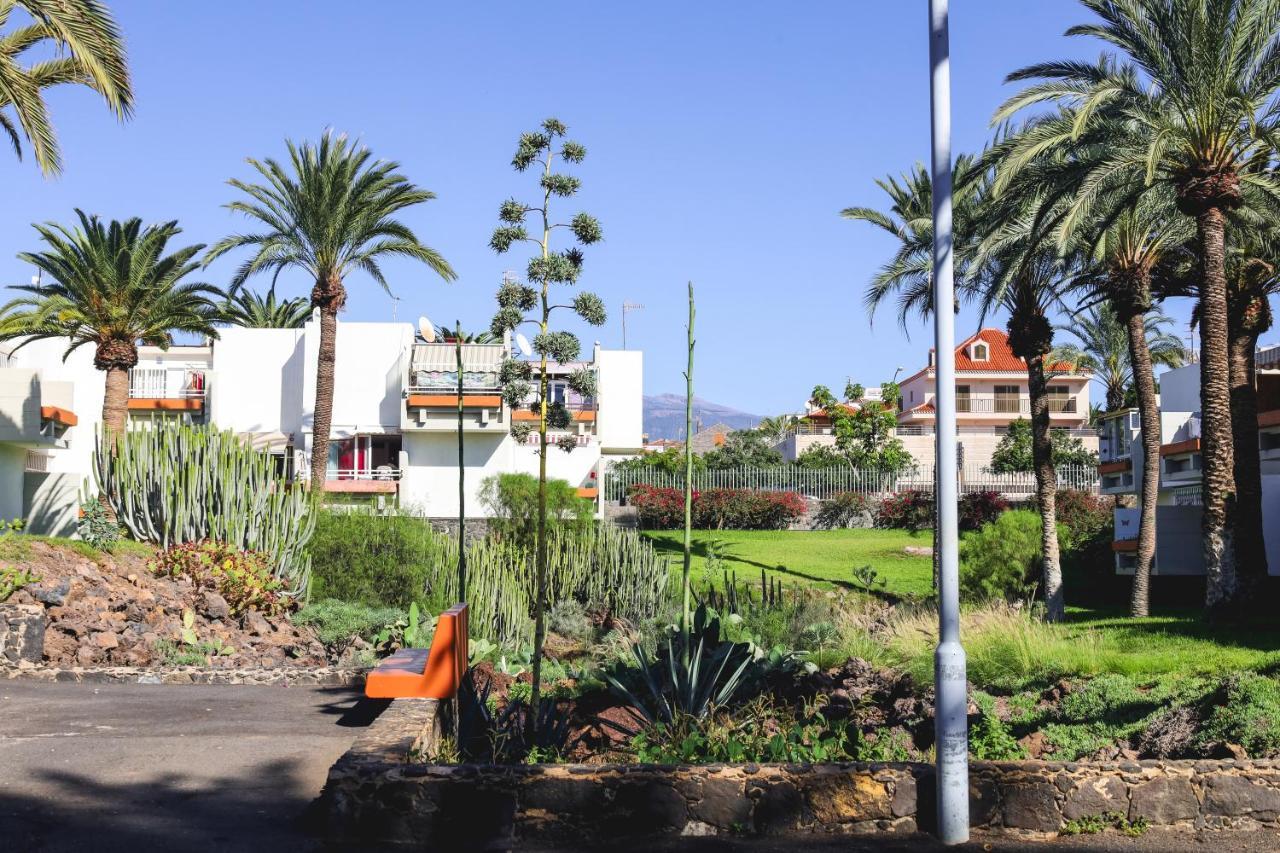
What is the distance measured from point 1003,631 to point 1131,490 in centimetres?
1877

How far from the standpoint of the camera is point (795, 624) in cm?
1767

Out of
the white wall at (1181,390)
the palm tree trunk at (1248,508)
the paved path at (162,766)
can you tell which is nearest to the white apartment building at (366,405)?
the white wall at (1181,390)

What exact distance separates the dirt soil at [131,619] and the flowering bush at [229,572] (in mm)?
224

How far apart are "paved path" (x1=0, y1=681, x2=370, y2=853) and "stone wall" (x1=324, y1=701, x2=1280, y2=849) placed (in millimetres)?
962

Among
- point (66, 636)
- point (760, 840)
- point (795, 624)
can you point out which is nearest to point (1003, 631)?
point (795, 624)

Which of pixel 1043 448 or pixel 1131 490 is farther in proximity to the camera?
pixel 1131 490

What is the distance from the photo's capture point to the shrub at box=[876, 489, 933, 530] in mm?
44375

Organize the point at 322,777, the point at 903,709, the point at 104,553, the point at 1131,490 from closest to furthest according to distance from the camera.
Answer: the point at 322,777, the point at 903,709, the point at 104,553, the point at 1131,490

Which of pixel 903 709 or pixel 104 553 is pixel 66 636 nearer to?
pixel 104 553

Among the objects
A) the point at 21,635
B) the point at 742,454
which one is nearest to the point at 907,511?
the point at 742,454

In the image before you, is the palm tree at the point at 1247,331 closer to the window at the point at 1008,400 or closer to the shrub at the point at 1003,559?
the shrub at the point at 1003,559

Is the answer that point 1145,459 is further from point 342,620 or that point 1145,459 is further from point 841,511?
point 841,511

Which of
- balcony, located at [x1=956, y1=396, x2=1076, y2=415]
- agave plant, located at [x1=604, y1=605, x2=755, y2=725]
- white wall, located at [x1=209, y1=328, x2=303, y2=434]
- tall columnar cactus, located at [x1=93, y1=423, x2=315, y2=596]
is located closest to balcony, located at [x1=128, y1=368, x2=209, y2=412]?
white wall, located at [x1=209, y1=328, x2=303, y2=434]

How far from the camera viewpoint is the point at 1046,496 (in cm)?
2559
